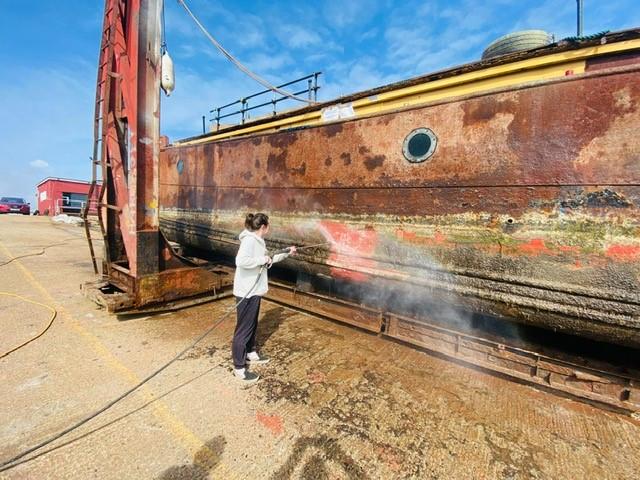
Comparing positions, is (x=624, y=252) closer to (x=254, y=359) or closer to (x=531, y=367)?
(x=531, y=367)

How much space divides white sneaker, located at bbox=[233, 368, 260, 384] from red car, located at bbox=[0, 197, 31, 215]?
114 ft

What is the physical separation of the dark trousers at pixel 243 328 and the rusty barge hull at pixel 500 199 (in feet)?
4.35

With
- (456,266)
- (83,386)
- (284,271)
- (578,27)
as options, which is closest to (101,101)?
(284,271)

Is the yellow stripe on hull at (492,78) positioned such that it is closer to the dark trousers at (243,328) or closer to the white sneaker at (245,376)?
the dark trousers at (243,328)

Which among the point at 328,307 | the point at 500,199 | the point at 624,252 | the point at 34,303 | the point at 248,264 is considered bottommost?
the point at 34,303

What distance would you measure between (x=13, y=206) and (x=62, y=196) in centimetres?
503

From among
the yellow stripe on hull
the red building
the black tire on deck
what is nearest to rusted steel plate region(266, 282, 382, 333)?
the yellow stripe on hull

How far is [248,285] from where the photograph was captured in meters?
2.80

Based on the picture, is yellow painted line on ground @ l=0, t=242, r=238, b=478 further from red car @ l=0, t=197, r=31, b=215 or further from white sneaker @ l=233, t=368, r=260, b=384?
red car @ l=0, t=197, r=31, b=215

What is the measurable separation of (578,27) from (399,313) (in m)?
3.54

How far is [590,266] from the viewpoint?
91.8 inches

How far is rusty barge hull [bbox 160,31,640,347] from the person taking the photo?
2.25 meters

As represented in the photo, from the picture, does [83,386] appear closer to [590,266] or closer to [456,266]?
[456,266]

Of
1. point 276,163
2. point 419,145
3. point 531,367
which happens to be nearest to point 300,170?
point 276,163
